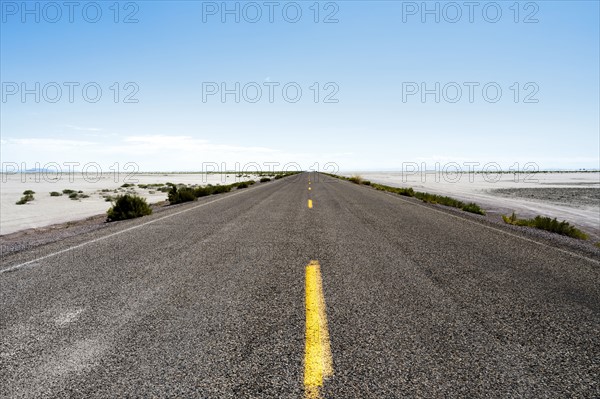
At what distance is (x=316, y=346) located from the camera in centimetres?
260

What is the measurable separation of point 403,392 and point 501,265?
4.00m

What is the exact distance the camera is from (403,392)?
6.84 feet

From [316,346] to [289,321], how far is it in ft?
1.76

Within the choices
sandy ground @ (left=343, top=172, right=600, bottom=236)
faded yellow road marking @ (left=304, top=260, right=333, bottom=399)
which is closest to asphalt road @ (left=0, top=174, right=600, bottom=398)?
faded yellow road marking @ (left=304, top=260, right=333, bottom=399)

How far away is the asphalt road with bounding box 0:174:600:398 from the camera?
87.4 inches

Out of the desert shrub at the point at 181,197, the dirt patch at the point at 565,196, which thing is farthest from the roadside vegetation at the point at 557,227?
the desert shrub at the point at 181,197

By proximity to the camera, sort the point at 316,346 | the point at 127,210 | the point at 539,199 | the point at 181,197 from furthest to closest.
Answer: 1. the point at 539,199
2. the point at 181,197
3. the point at 127,210
4. the point at 316,346

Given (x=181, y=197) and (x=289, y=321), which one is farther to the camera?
(x=181, y=197)

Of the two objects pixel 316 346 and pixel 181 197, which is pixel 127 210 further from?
pixel 316 346

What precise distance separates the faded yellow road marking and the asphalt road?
0.06 meters

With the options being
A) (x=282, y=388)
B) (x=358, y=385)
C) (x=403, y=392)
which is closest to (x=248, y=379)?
(x=282, y=388)

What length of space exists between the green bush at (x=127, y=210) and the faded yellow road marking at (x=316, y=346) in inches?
381

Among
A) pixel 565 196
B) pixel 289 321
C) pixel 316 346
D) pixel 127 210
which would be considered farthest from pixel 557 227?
pixel 565 196

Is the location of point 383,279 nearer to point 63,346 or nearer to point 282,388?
point 282,388
